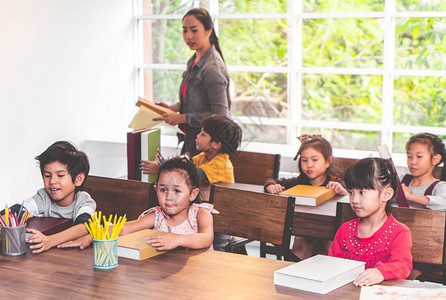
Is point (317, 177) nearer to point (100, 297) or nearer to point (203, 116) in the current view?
point (203, 116)

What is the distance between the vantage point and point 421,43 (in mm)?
4488

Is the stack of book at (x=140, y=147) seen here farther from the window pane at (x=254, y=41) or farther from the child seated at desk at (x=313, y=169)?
the window pane at (x=254, y=41)

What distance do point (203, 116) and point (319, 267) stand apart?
206 centimetres

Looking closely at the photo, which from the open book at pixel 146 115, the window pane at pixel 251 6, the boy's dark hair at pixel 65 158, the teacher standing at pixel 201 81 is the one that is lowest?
the boy's dark hair at pixel 65 158

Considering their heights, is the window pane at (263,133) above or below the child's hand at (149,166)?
above

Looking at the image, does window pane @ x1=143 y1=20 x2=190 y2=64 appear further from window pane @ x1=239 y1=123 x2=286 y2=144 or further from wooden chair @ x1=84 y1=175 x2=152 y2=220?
wooden chair @ x1=84 y1=175 x2=152 y2=220

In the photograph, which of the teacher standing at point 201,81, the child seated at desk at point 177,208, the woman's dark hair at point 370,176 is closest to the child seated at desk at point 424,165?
the woman's dark hair at point 370,176

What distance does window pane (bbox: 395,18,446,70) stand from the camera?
443 centimetres

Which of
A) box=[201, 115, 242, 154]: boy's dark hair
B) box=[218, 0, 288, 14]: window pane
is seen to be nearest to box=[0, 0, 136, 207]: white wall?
box=[218, 0, 288, 14]: window pane

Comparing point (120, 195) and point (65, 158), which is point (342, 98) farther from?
point (65, 158)

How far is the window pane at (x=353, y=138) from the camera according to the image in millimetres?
4742

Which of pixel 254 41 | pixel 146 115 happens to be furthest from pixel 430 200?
pixel 254 41

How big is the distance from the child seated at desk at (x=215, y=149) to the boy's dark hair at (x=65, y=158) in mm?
887

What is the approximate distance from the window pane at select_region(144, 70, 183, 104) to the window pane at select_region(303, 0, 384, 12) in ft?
4.35
